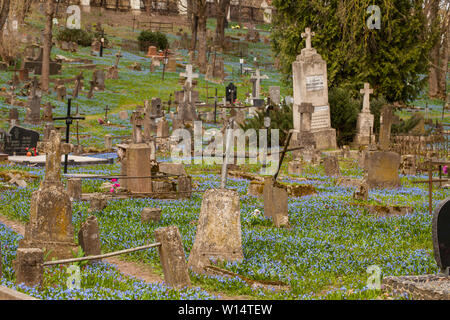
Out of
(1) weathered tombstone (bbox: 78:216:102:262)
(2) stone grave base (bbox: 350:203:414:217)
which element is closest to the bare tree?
(2) stone grave base (bbox: 350:203:414:217)

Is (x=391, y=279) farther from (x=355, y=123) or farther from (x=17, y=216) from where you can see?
(x=355, y=123)

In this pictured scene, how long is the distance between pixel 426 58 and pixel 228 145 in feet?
116

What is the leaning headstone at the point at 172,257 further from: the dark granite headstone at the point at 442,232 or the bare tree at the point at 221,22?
the bare tree at the point at 221,22

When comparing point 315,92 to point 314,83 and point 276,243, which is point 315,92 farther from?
point 276,243

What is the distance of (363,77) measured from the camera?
43.2m

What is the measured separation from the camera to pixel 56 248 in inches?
459

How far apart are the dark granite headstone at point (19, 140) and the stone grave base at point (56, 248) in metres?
18.6

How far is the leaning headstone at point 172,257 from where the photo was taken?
971 centimetres

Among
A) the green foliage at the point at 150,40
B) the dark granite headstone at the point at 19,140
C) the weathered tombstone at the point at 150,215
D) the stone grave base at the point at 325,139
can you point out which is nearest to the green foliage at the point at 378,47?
the stone grave base at the point at 325,139

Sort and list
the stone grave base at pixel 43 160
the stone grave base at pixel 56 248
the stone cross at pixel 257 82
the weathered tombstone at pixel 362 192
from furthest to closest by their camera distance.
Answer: the stone cross at pixel 257 82
the stone grave base at pixel 43 160
the weathered tombstone at pixel 362 192
the stone grave base at pixel 56 248

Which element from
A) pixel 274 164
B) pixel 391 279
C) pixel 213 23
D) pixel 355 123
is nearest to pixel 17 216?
pixel 391 279

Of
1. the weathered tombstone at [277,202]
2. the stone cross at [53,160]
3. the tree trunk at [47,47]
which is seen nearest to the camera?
the stone cross at [53,160]

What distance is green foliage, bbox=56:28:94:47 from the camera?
64500 mm
